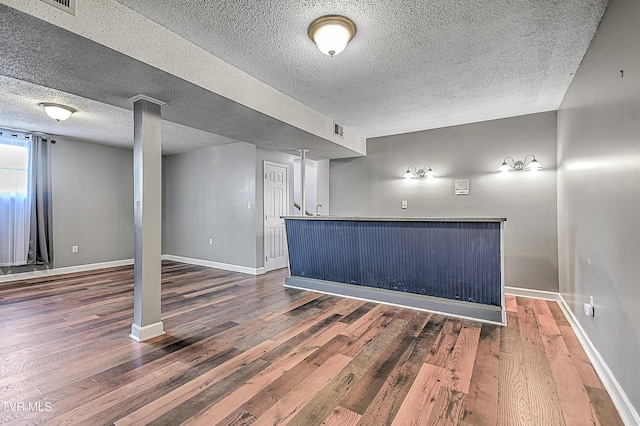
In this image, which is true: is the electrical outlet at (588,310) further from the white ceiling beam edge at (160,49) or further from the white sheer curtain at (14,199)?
the white sheer curtain at (14,199)

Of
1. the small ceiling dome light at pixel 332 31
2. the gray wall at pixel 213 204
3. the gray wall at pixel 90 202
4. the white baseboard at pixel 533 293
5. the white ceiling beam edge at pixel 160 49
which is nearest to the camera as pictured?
the white ceiling beam edge at pixel 160 49

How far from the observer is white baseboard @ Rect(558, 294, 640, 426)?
1.60 m

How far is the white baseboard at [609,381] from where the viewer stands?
1596mm

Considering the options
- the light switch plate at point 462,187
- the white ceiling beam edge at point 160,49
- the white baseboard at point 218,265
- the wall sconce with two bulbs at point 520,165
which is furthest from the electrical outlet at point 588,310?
the white baseboard at point 218,265

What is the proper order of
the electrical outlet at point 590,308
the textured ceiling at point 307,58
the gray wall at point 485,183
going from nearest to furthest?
1. the textured ceiling at point 307,58
2. the electrical outlet at point 590,308
3. the gray wall at point 485,183

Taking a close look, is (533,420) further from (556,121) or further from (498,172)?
(556,121)

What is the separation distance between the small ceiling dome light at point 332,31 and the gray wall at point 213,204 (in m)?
3.45

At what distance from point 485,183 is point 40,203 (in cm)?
716

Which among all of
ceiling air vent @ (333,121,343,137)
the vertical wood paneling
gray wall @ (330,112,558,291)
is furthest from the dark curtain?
gray wall @ (330,112,558,291)

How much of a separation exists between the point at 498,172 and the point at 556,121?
0.90 m

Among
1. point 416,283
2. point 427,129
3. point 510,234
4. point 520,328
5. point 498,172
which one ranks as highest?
point 427,129

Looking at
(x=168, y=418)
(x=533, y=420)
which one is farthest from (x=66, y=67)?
(x=533, y=420)

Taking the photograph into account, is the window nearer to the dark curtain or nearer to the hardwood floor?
the dark curtain

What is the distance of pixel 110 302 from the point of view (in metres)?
3.76
